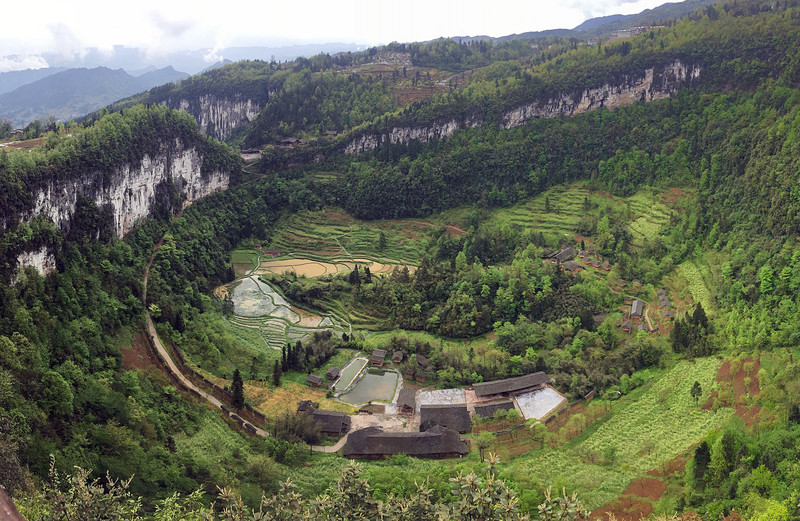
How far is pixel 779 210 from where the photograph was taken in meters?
48.2

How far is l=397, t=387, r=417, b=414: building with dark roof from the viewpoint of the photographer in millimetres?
39062

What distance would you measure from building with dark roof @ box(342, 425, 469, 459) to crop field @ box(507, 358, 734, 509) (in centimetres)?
362

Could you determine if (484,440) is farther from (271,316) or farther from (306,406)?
(271,316)

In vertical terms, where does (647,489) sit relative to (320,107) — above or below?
below

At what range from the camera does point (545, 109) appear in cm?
8300

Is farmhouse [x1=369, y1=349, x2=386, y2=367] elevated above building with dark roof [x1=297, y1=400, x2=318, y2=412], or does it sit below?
below

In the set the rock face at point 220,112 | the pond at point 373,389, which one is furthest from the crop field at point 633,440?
the rock face at point 220,112

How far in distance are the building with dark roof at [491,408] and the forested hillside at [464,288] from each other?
1033 millimetres

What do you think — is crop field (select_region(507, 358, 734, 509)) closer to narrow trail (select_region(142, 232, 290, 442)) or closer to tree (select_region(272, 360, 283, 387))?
narrow trail (select_region(142, 232, 290, 442))

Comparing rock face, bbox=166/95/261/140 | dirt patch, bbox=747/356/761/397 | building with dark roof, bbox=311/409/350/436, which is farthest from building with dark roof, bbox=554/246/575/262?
rock face, bbox=166/95/261/140

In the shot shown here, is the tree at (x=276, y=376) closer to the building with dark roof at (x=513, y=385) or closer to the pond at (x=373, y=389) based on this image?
the pond at (x=373, y=389)

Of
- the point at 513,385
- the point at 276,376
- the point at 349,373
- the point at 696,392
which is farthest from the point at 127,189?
the point at 696,392

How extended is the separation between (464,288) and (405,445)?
20.7 metres

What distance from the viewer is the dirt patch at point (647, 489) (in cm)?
2794
